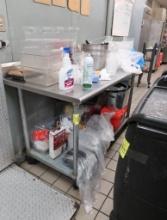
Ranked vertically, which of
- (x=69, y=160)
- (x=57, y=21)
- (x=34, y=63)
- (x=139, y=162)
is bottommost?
(x=69, y=160)

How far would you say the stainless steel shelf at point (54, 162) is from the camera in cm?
140

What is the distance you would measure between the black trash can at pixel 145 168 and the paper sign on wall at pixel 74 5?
1433mm

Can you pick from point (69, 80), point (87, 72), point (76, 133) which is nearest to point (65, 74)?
point (69, 80)

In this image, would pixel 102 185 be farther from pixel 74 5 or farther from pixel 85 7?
pixel 85 7

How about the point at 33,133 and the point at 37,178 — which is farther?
the point at 33,133

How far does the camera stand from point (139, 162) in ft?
2.35

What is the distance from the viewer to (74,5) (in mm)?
1834

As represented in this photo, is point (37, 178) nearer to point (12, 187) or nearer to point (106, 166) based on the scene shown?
point (12, 187)

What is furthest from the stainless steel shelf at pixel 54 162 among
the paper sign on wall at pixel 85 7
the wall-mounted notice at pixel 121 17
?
the wall-mounted notice at pixel 121 17

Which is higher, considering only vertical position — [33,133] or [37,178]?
[33,133]

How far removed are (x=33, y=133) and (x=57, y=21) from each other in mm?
1088

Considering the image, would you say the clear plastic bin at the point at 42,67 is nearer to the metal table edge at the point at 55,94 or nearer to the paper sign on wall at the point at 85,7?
the metal table edge at the point at 55,94

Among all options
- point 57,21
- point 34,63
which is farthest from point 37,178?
point 57,21

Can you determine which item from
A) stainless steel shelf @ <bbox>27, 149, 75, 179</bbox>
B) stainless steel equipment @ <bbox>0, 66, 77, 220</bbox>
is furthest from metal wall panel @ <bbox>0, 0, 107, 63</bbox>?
stainless steel shelf @ <bbox>27, 149, 75, 179</bbox>
